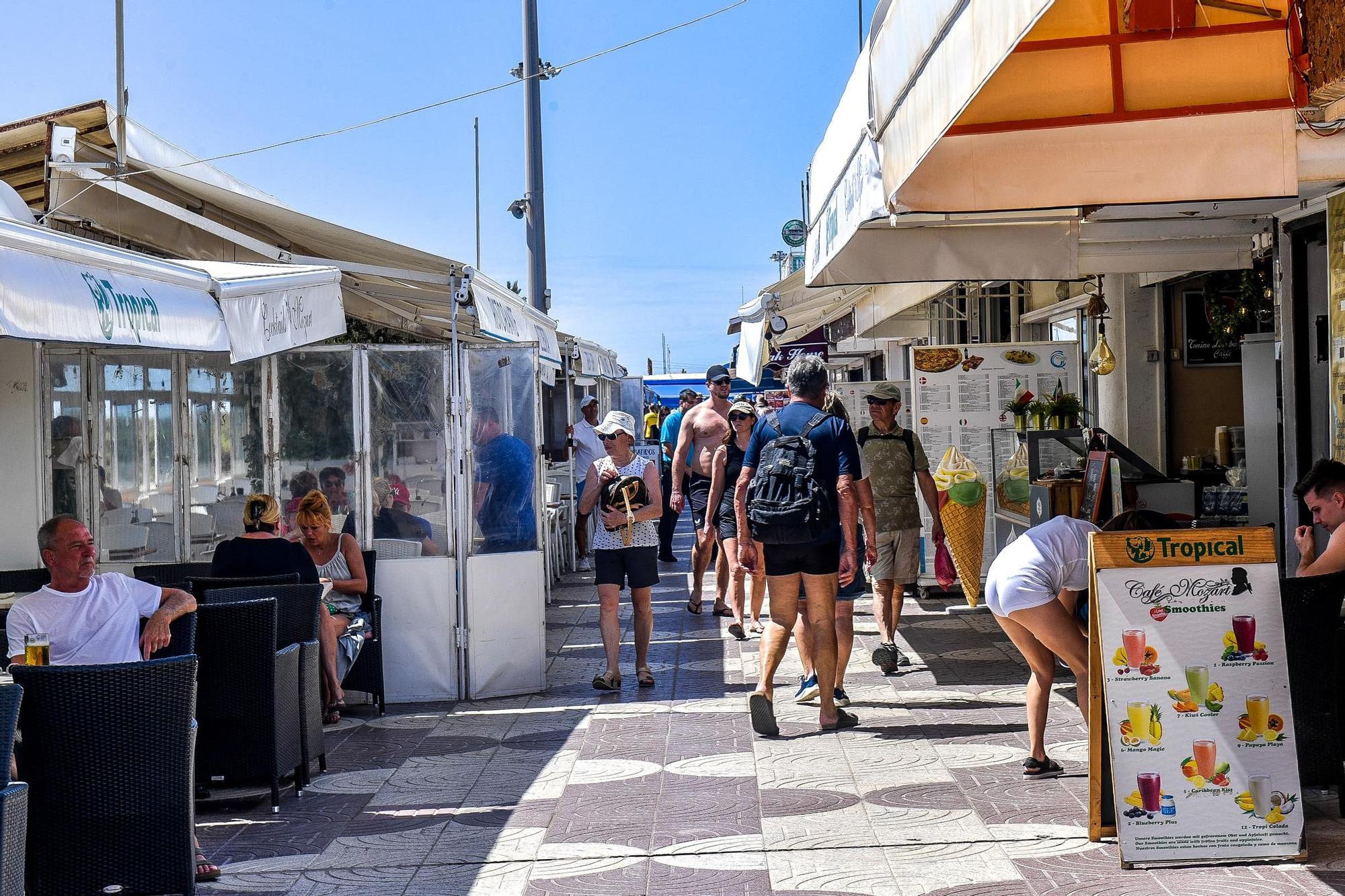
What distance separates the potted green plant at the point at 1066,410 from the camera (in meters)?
10.2

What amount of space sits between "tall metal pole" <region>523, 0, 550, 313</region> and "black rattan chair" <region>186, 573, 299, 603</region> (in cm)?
1044

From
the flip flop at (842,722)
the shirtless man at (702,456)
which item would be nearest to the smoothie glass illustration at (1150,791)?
the flip flop at (842,722)

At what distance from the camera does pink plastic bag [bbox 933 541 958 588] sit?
10734 millimetres

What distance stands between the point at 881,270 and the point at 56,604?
4639 millimetres

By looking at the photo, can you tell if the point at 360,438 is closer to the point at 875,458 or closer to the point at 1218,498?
the point at 875,458

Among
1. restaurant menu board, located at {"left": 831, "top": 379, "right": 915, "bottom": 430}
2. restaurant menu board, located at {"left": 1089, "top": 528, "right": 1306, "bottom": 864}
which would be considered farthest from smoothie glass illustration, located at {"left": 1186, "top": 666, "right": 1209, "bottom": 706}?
restaurant menu board, located at {"left": 831, "top": 379, "right": 915, "bottom": 430}

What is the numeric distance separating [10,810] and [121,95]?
609 cm

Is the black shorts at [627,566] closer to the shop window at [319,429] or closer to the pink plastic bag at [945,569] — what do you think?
the shop window at [319,429]

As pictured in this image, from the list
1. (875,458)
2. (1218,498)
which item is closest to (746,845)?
(875,458)

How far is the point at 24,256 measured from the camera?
445cm

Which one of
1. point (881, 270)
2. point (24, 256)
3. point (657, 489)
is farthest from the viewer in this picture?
point (657, 489)

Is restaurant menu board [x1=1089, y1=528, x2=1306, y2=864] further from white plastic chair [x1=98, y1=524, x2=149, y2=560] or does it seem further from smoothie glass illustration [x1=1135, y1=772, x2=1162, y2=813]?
white plastic chair [x1=98, y1=524, x2=149, y2=560]

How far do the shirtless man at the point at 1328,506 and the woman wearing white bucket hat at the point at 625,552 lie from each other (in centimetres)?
384

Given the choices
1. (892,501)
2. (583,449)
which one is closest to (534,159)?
(583,449)
